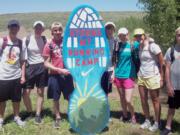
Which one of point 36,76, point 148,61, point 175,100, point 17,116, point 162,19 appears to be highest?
point 162,19

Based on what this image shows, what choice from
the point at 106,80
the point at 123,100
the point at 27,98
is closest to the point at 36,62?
the point at 27,98

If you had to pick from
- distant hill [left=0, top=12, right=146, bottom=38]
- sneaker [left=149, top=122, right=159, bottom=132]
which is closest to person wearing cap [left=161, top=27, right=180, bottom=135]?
sneaker [left=149, top=122, right=159, bottom=132]

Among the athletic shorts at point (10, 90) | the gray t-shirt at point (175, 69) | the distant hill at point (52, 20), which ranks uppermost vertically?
the distant hill at point (52, 20)

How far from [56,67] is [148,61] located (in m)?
1.56

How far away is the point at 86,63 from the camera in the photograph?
6047 mm

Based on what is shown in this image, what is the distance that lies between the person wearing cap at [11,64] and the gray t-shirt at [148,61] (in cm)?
208

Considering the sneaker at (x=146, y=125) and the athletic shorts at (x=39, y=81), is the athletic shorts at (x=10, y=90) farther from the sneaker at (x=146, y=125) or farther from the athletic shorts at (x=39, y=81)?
the sneaker at (x=146, y=125)

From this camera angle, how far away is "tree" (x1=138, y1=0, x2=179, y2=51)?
1005cm

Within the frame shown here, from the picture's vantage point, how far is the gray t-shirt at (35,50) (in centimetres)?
679

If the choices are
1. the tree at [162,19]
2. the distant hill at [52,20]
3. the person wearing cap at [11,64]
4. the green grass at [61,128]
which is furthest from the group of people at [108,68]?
the distant hill at [52,20]

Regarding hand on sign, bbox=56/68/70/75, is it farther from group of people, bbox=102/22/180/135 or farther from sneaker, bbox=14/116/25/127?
sneaker, bbox=14/116/25/127

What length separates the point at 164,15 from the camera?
10.3m

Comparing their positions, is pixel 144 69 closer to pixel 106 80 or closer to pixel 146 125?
pixel 106 80

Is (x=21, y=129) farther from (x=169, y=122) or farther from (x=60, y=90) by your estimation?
(x=169, y=122)
